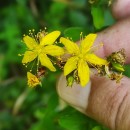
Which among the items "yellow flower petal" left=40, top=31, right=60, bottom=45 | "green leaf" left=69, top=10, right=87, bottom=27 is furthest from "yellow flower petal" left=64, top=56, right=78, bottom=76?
"green leaf" left=69, top=10, right=87, bottom=27

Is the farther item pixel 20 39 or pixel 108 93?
pixel 20 39

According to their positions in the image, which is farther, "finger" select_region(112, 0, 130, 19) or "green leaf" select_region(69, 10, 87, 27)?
"green leaf" select_region(69, 10, 87, 27)

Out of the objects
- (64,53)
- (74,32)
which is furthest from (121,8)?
(64,53)

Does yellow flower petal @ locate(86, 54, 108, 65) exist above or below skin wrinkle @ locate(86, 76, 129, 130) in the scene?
above

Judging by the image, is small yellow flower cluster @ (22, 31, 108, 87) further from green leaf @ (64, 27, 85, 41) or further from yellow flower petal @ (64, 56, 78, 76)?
green leaf @ (64, 27, 85, 41)

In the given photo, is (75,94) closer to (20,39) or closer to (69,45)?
(69,45)

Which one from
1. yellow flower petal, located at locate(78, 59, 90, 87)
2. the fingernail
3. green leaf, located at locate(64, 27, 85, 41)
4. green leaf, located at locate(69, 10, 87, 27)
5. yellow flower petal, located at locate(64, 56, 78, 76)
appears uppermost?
green leaf, located at locate(64, 27, 85, 41)

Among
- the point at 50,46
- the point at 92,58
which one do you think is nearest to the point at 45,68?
the point at 50,46
